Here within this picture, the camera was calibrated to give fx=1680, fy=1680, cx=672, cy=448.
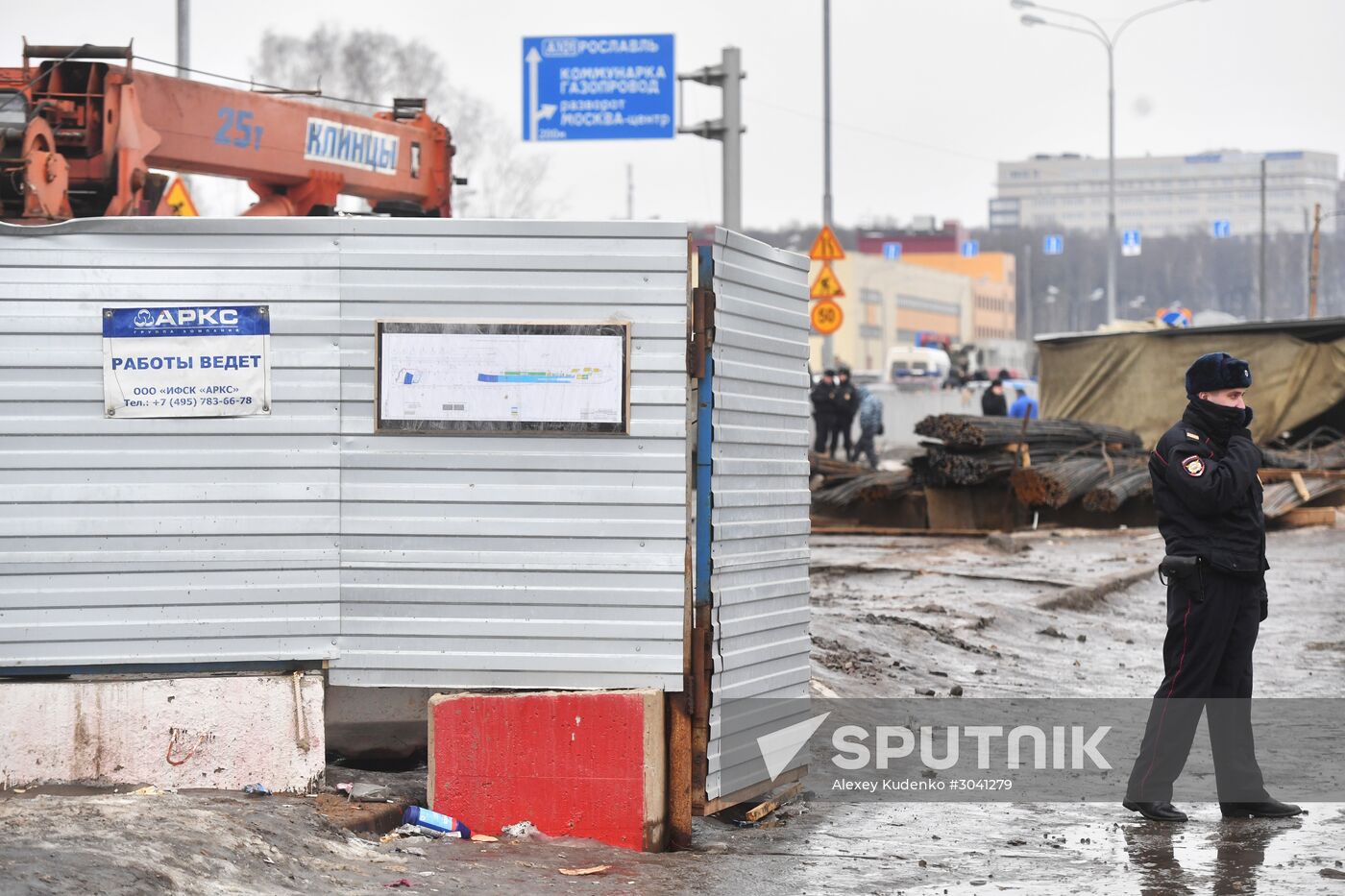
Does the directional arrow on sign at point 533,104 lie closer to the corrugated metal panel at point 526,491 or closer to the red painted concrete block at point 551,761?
the corrugated metal panel at point 526,491

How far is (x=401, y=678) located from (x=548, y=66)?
55.6 feet

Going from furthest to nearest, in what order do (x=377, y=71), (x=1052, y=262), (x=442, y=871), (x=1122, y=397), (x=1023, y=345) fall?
(x=1052, y=262), (x=1023, y=345), (x=377, y=71), (x=1122, y=397), (x=442, y=871)

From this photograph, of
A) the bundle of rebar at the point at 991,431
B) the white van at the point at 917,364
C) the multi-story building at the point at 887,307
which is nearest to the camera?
the bundle of rebar at the point at 991,431

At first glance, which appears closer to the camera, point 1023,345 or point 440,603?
point 440,603

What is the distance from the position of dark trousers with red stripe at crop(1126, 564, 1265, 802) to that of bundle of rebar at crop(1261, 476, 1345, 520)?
13.3 meters

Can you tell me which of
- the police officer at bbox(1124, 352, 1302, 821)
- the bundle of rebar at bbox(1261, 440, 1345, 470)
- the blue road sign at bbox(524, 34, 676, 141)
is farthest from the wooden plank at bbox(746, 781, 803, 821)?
the blue road sign at bbox(524, 34, 676, 141)

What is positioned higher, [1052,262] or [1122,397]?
[1052,262]

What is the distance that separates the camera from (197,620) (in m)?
5.82

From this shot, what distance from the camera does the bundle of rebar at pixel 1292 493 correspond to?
19453 millimetres

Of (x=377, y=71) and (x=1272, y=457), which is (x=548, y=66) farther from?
(x=377, y=71)

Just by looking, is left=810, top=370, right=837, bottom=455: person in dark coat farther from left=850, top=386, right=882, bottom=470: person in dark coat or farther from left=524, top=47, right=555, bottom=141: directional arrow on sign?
left=524, top=47, right=555, bottom=141: directional arrow on sign

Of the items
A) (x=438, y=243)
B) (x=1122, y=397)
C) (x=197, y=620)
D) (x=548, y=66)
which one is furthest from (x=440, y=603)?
(x=1122, y=397)

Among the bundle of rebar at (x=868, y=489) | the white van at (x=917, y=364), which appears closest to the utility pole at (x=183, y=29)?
the bundle of rebar at (x=868, y=489)

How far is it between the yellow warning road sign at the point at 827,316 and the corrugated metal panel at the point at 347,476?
15.7 meters
